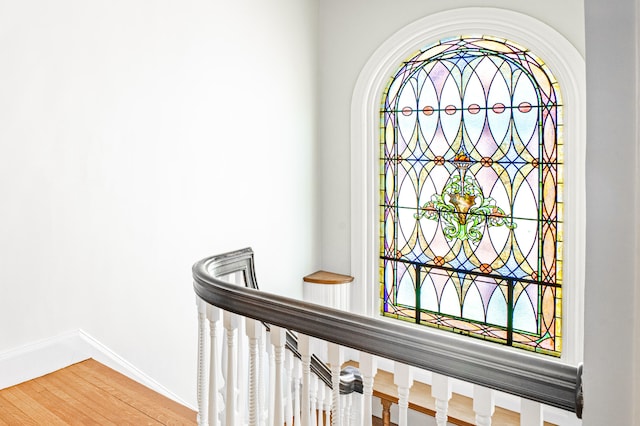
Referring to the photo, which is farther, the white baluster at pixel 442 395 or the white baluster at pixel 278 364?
the white baluster at pixel 278 364

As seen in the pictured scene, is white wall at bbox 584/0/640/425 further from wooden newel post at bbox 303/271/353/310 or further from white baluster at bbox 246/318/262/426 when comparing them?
wooden newel post at bbox 303/271/353/310

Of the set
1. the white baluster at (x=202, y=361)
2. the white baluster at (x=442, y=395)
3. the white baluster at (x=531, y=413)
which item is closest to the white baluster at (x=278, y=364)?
the white baluster at (x=202, y=361)

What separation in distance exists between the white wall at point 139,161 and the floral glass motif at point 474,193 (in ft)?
2.99

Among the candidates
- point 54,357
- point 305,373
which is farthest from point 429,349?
point 54,357

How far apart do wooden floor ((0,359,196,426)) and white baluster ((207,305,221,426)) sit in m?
0.54

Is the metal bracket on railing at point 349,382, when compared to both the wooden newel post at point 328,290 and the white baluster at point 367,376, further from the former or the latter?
the wooden newel post at point 328,290

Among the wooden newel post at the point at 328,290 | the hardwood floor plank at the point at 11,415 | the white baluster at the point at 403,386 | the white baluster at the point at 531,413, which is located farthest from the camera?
the wooden newel post at the point at 328,290

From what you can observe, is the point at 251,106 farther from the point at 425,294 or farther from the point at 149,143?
the point at 425,294

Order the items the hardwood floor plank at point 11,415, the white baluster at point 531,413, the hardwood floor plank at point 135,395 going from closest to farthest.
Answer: the white baluster at point 531,413 → the hardwood floor plank at point 11,415 → the hardwood floor plank at point 135,395

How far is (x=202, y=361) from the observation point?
1776 millimetres

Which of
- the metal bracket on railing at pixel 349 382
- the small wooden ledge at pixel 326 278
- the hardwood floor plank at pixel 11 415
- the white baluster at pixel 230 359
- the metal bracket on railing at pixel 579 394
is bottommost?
the hardwood floor plank at pixel 11 415

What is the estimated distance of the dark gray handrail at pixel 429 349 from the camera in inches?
38.3

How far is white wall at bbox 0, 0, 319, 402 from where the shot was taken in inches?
101

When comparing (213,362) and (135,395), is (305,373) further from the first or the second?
(135,395)
